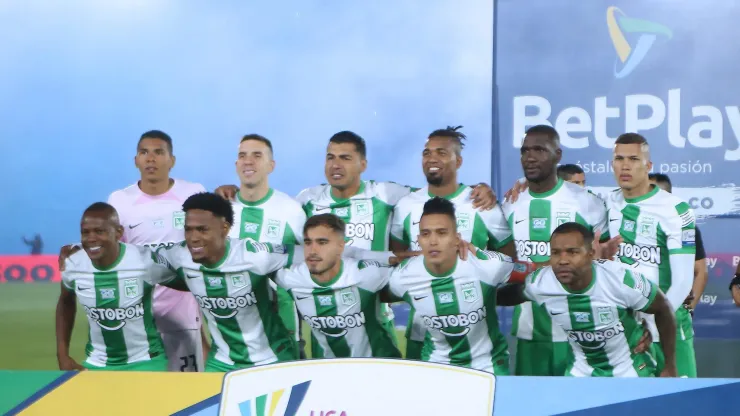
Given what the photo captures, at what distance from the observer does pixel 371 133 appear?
20.5 feet

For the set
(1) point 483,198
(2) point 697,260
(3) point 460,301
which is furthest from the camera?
(2) point 697,260

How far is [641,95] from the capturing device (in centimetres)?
557

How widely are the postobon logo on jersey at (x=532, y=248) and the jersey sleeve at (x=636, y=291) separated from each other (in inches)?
23.8

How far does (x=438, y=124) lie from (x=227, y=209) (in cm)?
245

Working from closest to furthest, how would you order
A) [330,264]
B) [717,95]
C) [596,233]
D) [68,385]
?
[68,385] < [330,264] < [596,233] < [717,95]

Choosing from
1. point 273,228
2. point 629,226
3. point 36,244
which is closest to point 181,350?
point 273,228

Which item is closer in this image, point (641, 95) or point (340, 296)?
point (340, 296)

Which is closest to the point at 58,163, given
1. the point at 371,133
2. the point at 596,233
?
the point at 371,133

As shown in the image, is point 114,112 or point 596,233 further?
point 114,112

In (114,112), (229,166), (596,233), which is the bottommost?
(596,233)

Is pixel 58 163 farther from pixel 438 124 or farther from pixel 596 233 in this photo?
pixel 596 233

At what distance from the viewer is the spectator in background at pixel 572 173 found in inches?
207

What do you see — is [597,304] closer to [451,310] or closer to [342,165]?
[451,310]

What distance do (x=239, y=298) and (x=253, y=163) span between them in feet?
3.06
